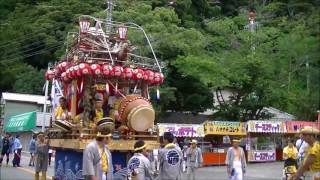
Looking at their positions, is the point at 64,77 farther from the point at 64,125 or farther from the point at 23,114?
the point at 23,114

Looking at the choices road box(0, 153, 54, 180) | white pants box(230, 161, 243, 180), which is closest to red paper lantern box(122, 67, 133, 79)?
white pants box(230, 161, 243, 180)

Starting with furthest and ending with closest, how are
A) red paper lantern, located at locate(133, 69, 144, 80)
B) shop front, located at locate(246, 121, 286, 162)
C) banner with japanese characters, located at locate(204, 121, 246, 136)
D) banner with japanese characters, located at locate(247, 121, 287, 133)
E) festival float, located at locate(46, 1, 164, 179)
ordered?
1. shop front, located at locate(246, 121, 286, 162)
2. banner with japanese characters, located at locate(247, 121, 287, 133)
3. banner with japanese characters, located at locate(204, 121, 246, 136)
4. red paper lantern, located at locate(133, 69, 144, 80)
5. festival float, located at locate(46, 1, 164, 179)

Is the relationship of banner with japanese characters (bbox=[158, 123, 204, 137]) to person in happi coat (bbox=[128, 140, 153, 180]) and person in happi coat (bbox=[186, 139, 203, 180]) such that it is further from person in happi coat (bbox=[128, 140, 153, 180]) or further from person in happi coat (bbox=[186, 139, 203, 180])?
person in happi coat (bbox=[128, 140, 153, 180])

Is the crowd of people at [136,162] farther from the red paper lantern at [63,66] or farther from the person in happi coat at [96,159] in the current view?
the red paper lantern at [63,66]

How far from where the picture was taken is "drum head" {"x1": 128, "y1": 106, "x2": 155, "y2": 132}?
1284cm

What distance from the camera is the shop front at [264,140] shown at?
33.7 m

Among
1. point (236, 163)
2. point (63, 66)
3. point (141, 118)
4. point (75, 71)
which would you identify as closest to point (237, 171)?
point (236, 163)

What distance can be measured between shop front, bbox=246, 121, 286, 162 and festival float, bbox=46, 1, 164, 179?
2001 centimetres

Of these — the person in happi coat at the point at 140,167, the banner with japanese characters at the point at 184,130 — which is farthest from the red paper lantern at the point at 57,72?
the banner with japanese characters at the point at 184,130

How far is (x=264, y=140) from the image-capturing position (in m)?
35.2

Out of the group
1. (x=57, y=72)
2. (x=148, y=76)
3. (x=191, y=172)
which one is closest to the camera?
(x=148, y=76)

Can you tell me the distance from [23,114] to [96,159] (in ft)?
116

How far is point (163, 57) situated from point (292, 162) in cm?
2217

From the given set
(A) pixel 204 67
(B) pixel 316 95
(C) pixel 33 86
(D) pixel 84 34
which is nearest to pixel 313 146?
(B) pixel 316 95
